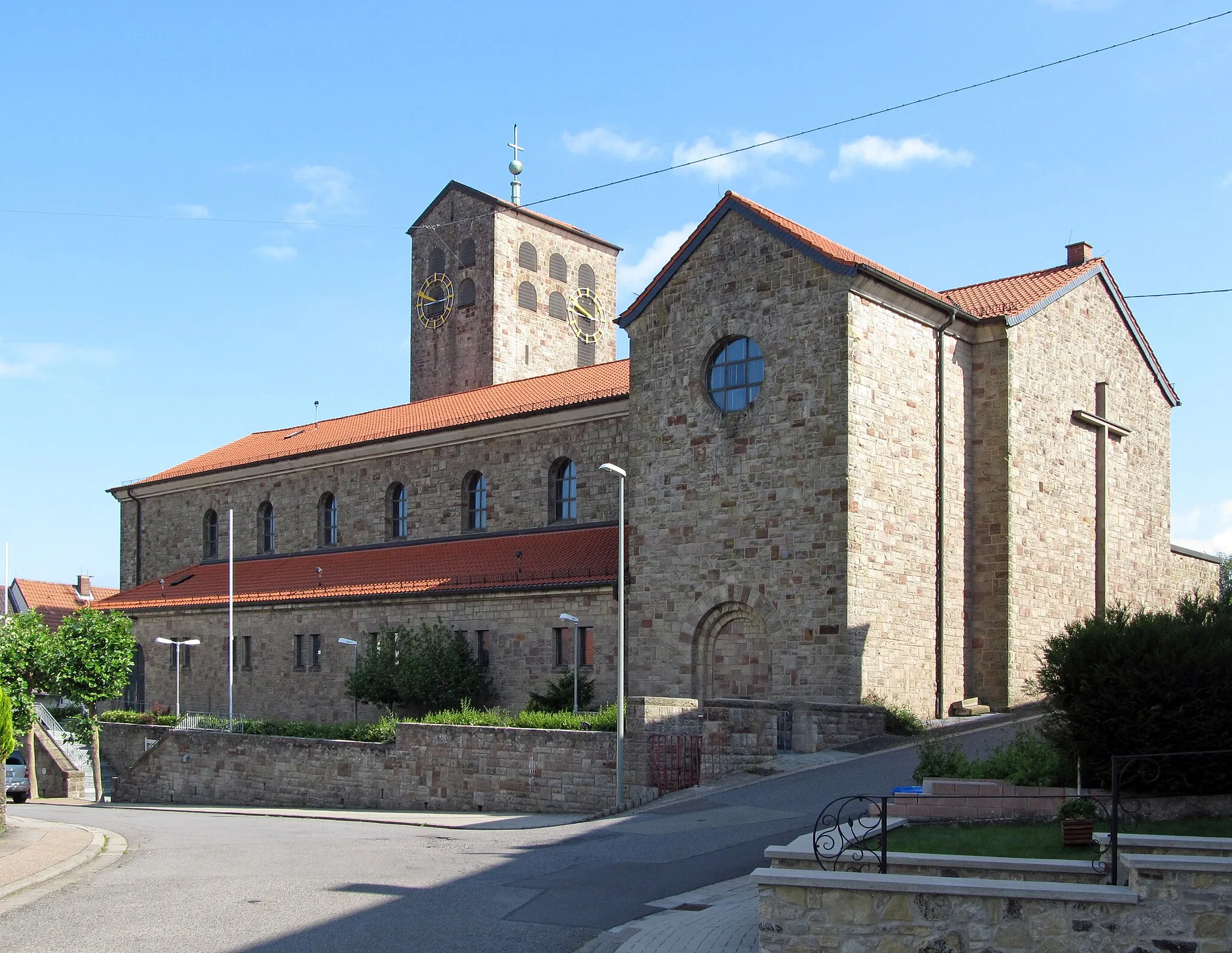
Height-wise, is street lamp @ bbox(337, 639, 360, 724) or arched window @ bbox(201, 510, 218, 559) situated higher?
arched window @ bbox(201, 510, 218, 559)

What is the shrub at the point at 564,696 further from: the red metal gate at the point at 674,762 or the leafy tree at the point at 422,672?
the red metal gate at the point at 674,762

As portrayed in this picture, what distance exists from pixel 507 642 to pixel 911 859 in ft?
69.6

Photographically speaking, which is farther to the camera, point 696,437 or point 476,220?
point 476,220

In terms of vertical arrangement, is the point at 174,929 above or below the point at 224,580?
below

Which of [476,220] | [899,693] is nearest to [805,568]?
[899,693]

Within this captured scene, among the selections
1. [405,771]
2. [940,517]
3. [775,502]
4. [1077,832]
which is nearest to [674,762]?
[775,502]

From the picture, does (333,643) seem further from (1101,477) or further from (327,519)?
(1101,477)

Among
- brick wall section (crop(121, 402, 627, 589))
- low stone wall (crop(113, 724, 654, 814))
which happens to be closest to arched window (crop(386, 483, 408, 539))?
brick wall section (crop(121, 402, 627, 589))

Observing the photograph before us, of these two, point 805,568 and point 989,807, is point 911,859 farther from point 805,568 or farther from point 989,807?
point 805,568

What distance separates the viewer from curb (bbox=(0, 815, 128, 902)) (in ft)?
49.4

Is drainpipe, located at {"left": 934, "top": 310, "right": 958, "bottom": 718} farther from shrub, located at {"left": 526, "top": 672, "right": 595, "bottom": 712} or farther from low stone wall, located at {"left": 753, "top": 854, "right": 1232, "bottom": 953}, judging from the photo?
low stone wall, located at {"left": 753, "top": 854, "right": 1232, "bottom": 953}

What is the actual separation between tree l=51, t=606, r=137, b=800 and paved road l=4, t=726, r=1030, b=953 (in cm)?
A: 1815

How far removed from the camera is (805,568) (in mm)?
25797

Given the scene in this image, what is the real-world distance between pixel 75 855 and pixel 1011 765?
490 inches
